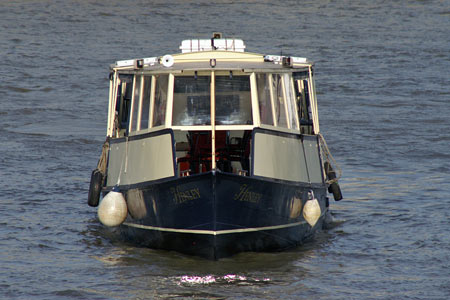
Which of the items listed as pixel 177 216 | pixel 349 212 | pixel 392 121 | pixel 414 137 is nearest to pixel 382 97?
pixel 392 121

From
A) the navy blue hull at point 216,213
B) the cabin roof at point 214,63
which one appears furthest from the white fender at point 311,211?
the cabin roof at point 214,63

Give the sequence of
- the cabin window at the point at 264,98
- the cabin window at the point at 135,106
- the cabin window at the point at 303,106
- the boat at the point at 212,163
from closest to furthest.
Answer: the boat at the point at 212,163
the cabin window at the point at 264,98
the cabin window at the point at 135,106
the cabin window at the point at 303,106

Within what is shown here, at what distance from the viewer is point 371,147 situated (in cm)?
2106

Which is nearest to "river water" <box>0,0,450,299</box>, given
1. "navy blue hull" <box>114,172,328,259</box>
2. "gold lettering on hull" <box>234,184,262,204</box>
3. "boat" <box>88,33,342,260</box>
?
"navy blue hull" <box>114,172,328,259</box>

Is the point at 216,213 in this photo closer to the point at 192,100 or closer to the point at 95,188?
the point at 192,100

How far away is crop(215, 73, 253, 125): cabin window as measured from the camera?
12.4m

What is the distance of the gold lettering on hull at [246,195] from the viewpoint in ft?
38.1

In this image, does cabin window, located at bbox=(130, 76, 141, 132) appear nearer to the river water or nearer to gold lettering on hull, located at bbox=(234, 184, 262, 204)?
the river water

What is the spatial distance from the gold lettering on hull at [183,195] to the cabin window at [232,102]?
4.32 feet

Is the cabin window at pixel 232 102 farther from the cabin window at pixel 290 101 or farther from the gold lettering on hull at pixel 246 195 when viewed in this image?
the gold lettering on hull at pixel 246 195

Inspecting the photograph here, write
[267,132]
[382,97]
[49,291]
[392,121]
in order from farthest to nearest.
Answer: [382,97]
[392,121]
[267,132]
[49,291]

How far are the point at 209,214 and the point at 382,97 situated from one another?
16.2 metres

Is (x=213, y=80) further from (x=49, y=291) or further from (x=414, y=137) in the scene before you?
(x=414, y=137)

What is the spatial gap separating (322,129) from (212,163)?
11459 millimetres
